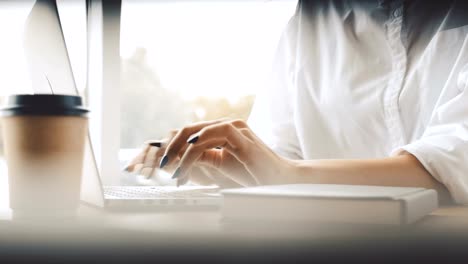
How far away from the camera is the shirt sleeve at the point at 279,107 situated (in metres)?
1.51

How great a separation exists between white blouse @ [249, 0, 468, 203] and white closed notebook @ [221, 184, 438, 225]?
2.10 feet

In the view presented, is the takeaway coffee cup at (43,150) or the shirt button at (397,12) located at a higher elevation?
the shirt button at (397,12)

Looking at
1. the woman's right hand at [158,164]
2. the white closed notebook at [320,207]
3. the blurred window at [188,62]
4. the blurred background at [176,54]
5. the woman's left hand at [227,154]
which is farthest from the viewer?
the blurred window at [188,62]

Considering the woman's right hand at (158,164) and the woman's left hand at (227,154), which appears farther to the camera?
the woman's right hand at (158,164)

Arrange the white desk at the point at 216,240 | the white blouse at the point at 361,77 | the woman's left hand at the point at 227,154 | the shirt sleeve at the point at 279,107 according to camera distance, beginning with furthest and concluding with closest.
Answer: the shirt sleeve at the point at 279,107 → the white blouse at the point at 361,77 → the woman's left hand at the point at 227,154 → the white desk at the point at 216,240

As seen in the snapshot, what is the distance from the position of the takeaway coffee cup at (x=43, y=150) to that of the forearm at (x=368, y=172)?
45 cm

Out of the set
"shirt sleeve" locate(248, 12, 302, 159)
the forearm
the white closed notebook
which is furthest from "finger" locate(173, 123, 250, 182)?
"shirt sleeve" locate(248, 12, 302, 159)

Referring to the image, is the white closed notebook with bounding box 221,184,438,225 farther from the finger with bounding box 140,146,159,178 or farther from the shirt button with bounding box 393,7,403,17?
the shirt button with bounding box 393,7,403,17

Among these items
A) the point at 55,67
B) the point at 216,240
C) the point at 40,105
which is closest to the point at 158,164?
the point at 55,67

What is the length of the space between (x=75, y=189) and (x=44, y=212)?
0.04 meters

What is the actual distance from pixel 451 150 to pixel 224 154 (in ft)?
1.36

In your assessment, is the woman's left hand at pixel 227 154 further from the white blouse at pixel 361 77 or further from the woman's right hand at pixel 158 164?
the white blouse at pixel 361 77

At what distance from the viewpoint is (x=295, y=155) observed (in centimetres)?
151

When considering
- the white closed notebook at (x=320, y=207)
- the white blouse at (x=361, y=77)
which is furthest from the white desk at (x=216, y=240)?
the white blouse at (x=361, y=77)
